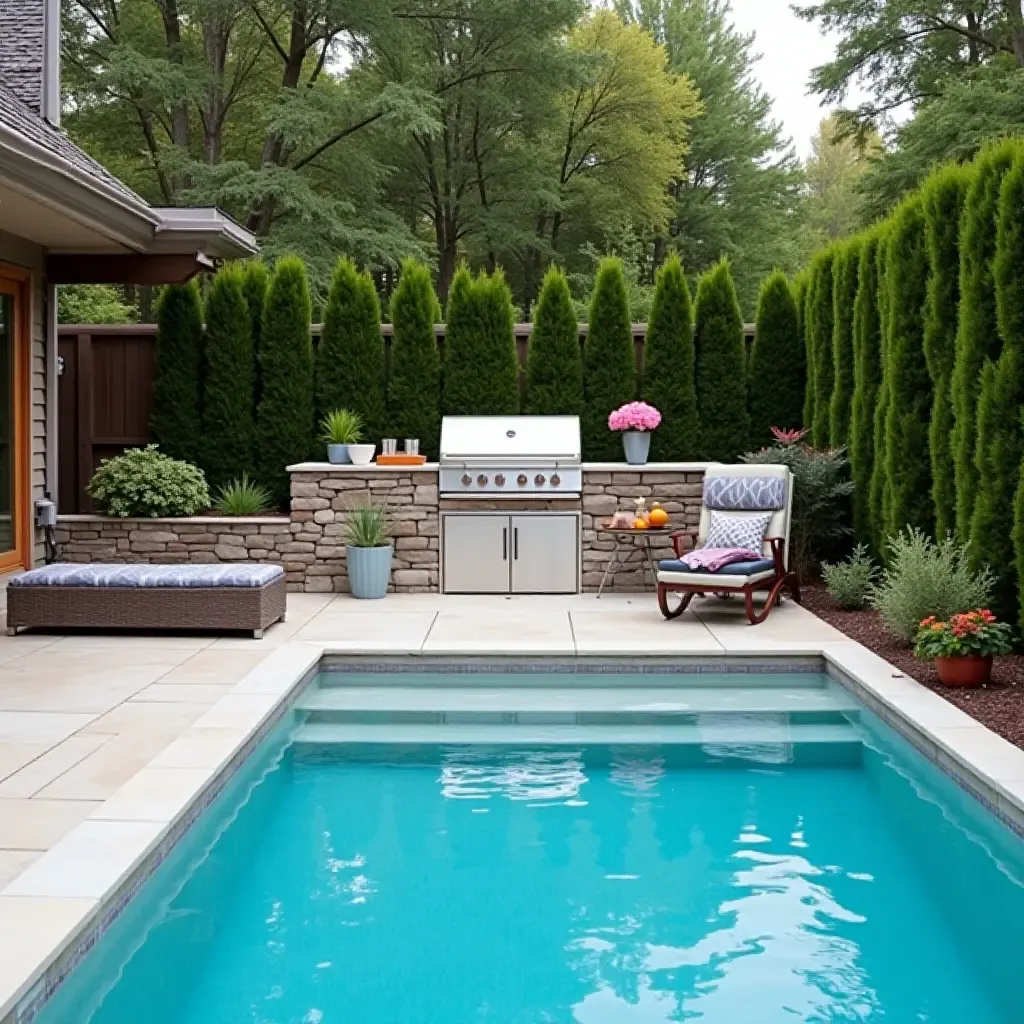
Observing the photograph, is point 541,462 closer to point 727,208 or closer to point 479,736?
point 479,736

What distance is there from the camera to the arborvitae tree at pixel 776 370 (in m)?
11.3

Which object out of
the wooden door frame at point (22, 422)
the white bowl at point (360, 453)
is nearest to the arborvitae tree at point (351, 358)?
the white bowl at point (360, 453)

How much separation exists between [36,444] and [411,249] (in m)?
10.5

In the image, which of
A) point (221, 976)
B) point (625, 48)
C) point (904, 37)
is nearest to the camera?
point (221, 976)

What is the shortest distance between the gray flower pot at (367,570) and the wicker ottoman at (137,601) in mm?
1982

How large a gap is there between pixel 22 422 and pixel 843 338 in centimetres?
638

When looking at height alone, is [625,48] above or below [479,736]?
above

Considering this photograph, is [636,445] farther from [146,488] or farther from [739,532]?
[146,488]

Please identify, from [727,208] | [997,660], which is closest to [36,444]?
[997,660]

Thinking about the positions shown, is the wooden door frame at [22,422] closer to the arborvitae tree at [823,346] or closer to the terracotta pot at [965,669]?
the arborvitae tree at [823,346]

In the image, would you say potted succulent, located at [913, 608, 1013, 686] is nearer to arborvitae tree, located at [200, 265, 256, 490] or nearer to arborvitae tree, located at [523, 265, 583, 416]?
arborvitae tree, located at [523, 265, 583, 416]

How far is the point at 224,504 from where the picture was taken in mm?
10773

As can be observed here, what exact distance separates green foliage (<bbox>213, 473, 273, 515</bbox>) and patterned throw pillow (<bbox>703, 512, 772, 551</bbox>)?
3860 millimetres

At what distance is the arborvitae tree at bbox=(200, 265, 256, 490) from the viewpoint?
11.3 metres
